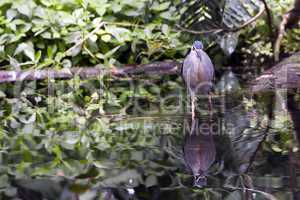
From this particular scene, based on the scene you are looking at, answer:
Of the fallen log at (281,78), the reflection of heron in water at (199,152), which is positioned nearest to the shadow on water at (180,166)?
the reflection of heron in water at (199,152)

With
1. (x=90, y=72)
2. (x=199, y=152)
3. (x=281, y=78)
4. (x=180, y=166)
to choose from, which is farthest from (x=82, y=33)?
(x=180, y=166)

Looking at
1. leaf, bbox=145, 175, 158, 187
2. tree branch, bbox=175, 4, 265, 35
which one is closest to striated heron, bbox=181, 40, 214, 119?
leaf, bbox=145, 175, 158, 187

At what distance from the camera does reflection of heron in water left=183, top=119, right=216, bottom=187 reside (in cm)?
270

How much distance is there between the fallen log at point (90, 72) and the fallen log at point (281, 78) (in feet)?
3.29

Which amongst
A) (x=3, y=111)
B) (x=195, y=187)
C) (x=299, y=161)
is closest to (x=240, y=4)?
(x=3, y=111)

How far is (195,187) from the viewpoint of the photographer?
249 centimetres

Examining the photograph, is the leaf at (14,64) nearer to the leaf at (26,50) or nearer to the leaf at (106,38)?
the leaf at (26,50)

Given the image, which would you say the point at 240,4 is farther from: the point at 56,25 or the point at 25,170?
the point at 25,170

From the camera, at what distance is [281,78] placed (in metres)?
5.03

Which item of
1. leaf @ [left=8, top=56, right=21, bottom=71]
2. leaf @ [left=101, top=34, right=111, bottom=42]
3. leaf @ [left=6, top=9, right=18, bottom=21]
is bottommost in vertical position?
leaf @ [left=8, top=56, right=21, bottom=71]

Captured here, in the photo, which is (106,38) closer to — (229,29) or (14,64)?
(14,64)

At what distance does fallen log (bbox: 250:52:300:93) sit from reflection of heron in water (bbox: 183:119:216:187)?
153 centimetres

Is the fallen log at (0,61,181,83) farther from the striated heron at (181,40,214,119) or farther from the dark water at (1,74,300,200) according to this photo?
the striated heron at (181,40,214,119)

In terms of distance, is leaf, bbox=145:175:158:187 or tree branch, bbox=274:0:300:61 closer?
leaf, bbox=145:175:158:187
